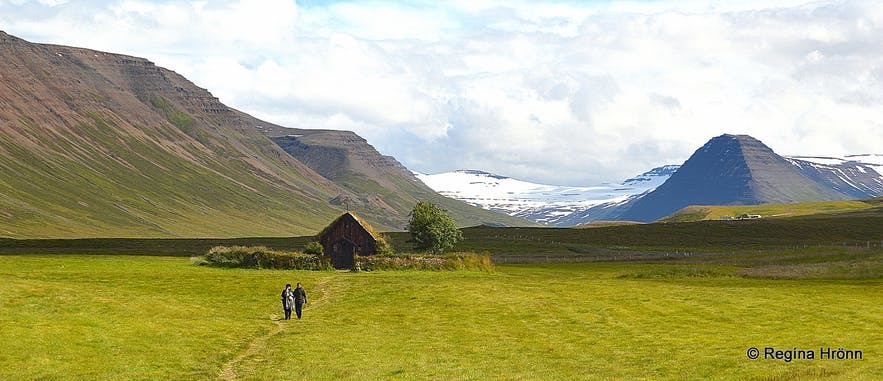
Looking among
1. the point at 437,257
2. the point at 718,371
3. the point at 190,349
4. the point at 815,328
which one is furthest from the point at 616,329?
the point at 437,257

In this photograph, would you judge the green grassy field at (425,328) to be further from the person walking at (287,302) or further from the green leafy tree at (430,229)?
the green leafy tree at (430,229)

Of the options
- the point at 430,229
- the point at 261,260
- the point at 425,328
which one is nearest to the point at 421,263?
the point at 261,260

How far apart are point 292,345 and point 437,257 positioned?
6011cm

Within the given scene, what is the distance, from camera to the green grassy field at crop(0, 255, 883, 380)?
35.7 m

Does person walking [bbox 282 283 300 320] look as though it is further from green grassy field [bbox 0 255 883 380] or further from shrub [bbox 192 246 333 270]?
shrub [bbox 192 246 333 270]

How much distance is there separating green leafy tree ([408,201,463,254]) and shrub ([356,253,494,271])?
20.1m

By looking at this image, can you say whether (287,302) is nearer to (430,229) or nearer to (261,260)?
(261,260)

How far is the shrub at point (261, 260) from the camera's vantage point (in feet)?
325

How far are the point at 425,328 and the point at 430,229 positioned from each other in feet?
243

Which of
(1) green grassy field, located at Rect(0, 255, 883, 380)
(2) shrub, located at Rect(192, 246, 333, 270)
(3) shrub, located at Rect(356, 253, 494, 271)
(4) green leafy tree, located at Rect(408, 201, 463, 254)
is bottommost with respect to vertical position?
(1) green grassy field, located at Rect(0, 255, 883, 380)

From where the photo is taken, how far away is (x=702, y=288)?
236 feet

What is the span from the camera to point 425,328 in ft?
165

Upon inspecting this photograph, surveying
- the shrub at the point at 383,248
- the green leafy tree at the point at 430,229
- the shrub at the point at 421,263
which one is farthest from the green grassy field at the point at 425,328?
the green leafy tree at the point at 430,229

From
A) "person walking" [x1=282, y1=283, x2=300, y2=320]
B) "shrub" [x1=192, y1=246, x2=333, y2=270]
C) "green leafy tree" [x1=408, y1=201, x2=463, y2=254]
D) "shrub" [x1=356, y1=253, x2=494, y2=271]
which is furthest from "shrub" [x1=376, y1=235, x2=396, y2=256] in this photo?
"person walking" [x1=282, y1=283, x2=300, y2=320]
